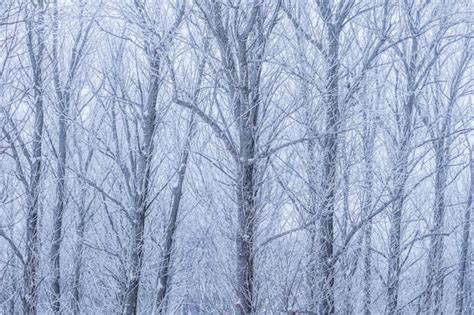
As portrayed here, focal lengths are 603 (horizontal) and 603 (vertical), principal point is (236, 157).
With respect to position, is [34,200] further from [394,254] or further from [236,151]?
[394,254]

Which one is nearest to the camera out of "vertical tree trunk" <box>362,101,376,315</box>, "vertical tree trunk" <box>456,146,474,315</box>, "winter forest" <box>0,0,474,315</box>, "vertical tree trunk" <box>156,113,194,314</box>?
"winter forest" <box>0,0,474,315</box>

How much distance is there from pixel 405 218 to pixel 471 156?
158 inches

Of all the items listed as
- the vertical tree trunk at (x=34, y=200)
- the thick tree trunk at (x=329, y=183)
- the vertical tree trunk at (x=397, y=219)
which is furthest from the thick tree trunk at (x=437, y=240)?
the vertical tree trunk at (x=34, y=200)

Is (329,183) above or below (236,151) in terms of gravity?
below

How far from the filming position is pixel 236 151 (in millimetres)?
6594

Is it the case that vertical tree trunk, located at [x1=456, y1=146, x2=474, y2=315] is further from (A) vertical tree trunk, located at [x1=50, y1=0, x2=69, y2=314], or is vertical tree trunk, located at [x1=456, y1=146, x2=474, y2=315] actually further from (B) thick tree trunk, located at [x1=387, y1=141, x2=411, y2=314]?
(A) vertical tree trunk, located at [x1=50, y1=0, x2=69, y2=314]

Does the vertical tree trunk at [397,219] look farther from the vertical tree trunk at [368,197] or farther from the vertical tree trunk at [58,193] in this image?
the vertical tree trunk at [58,193]

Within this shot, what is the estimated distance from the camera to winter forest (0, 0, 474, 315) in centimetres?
684

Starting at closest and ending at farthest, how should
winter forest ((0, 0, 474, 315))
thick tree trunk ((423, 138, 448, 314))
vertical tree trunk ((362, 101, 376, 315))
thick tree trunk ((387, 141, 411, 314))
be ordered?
winter forest ((0, 0, 474, 315)), vertical tree trunk ((362, 101, 376, 315)), thick tree trunk ((387, 141, 411, 314)), thick tree trunk ((423, 138, 448, 314))

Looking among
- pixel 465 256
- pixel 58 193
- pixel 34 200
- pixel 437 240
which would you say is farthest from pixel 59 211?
pixel 465 256

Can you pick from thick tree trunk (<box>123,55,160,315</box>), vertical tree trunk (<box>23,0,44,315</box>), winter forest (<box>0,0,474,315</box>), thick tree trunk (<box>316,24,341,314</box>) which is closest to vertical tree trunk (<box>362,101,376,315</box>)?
winter forest (<box>0,0,474,315</box>)

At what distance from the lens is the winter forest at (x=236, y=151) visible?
6.84 m

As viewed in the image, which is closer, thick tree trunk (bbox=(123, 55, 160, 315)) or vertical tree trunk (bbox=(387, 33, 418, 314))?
thick tree trunk (bbox=(123, 55, 160, 315))

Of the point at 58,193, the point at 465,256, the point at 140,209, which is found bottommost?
the point at 465,256
